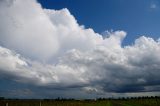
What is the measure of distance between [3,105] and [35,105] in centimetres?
1090

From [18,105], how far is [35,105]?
3659 mm

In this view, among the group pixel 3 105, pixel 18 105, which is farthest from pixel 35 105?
pixel 3 105

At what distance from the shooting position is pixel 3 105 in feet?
149

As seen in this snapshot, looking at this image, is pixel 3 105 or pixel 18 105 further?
pixel 18 105

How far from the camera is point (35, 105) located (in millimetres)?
55375

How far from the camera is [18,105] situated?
53.3 m

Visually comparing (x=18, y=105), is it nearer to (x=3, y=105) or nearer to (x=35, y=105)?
(x=35, y=105)

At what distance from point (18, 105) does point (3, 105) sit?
8.21 m

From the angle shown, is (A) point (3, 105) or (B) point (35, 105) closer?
(A) point (3, 105)
